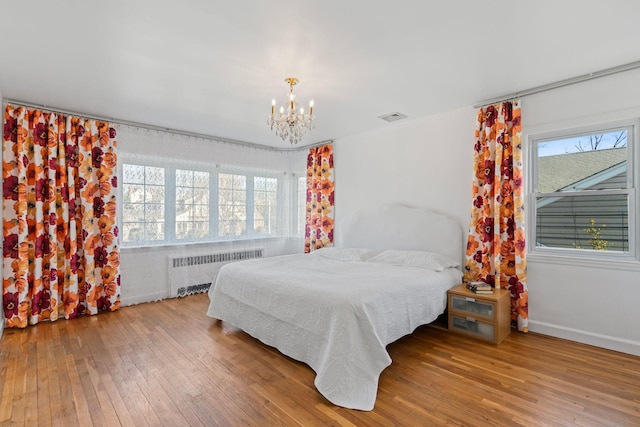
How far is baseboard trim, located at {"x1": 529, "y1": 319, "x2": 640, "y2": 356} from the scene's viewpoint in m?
2.65

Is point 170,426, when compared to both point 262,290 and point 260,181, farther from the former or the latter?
point 260,181

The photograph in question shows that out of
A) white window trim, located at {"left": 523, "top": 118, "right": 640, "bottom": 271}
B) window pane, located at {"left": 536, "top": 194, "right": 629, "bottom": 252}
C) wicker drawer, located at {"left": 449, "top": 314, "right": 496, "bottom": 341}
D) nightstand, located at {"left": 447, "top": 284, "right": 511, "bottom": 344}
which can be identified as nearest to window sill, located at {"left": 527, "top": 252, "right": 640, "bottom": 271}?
white window trim, located at {"left": 523, "top": 118, "right": 640, "bottom": 271}

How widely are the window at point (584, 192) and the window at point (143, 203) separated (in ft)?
15.2

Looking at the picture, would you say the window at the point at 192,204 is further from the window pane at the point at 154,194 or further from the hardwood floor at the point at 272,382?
the hardwood floor at the point at 272,382

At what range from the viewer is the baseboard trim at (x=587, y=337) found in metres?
2.65

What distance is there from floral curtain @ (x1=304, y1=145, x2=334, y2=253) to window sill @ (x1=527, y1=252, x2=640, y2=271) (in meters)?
2.84

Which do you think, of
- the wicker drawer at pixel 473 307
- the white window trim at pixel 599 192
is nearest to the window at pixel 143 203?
the wicker drawer at pixel 473 307

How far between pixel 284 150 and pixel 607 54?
448 centimetres

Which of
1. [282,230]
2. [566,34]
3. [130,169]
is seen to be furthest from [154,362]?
[566,34]

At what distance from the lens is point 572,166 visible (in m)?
3.07

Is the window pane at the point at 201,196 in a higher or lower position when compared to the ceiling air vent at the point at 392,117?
lower

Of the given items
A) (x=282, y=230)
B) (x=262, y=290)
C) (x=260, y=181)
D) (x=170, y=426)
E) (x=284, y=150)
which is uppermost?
(x=284, y=150)

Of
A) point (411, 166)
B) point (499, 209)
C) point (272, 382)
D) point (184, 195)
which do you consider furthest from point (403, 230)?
point (184, 195)

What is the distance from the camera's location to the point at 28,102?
3.39 metres
